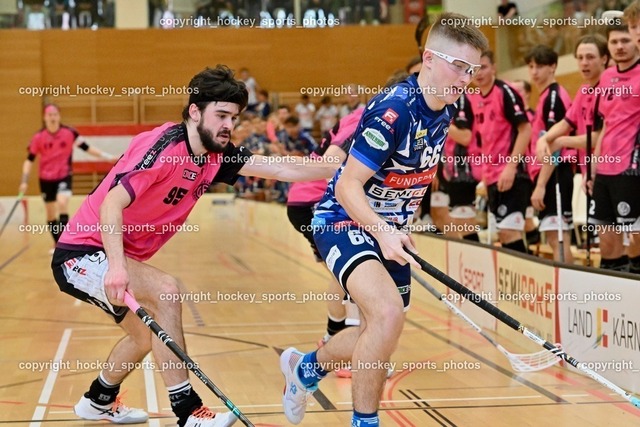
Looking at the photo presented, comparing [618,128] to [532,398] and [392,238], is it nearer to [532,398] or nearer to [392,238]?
[532,398]

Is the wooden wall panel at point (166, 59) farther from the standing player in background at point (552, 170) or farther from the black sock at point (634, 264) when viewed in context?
the black sock at point (634, 264)

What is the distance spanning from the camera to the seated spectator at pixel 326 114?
24.1 meters

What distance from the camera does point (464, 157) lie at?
10125 mm

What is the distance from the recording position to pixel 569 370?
21.7ft

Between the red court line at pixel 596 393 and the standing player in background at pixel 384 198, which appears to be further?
the red court line at pixel 596 393

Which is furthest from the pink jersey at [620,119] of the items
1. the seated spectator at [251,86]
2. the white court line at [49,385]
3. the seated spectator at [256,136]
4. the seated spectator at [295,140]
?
the seated spectator at [251,86]

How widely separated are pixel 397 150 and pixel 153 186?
1260mm

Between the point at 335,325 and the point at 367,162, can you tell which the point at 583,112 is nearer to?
the point at 335,325

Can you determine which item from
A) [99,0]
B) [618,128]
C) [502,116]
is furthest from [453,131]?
[99,0]

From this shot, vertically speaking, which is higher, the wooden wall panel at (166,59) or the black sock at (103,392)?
the wooden wall panel at (166,59)

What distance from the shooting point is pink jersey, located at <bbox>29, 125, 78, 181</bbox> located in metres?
16.1

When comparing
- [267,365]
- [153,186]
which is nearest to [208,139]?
[153,186]

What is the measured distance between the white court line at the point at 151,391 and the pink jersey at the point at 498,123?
3.82m

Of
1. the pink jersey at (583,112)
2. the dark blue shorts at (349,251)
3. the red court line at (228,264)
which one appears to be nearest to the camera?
the dark blue shorts at (349,251)
